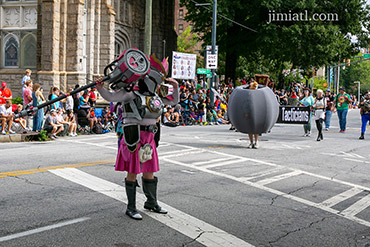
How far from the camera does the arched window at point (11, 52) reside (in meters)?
27.0

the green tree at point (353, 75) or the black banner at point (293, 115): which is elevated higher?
the green tree at point (353, 75)

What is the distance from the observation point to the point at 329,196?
27.2 feet

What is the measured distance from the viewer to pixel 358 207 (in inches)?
300

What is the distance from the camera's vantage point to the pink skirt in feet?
20.8

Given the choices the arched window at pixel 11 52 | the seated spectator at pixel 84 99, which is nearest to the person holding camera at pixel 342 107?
the seated spectator at pixel 84 99

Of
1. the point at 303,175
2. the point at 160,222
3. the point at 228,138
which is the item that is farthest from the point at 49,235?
the point at 228,138

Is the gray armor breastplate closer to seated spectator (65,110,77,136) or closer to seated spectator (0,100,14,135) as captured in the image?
seated spectator (0,100,14,135)

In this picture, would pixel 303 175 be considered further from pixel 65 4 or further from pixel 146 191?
pixel 65 4

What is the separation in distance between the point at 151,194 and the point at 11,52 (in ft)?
75.2

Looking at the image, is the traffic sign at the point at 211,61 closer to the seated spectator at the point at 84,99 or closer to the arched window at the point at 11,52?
the arched window at the point at 11,52

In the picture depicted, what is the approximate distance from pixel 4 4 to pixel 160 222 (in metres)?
23.7

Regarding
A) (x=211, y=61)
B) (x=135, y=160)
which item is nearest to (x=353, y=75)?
(x=211, y=61)

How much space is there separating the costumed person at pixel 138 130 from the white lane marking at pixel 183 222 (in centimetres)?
25

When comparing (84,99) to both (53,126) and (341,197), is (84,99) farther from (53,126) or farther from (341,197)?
(341,197)
